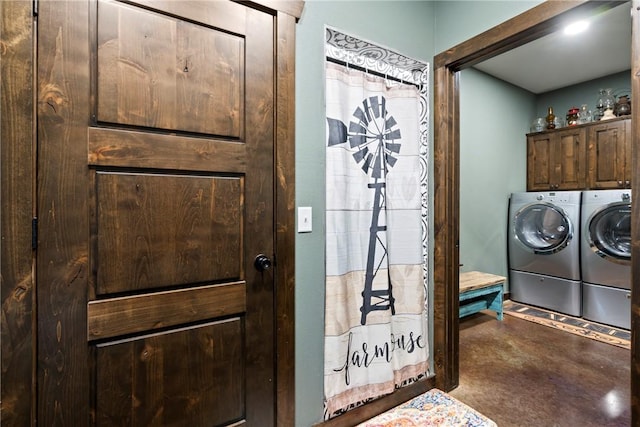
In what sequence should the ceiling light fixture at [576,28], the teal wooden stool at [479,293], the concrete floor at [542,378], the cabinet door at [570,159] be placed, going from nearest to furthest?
1. the concrete floor at [542,378]
2. the ceiling light fixture at [576,28]
3. the teal wooden stool at [479,293]
4. the cabinet door at [570,159]

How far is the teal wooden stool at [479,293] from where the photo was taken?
9.90ft

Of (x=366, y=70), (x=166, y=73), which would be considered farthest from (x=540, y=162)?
(x=166, y=73)

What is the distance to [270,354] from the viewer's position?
144 cm

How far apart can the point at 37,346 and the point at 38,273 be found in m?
0.24

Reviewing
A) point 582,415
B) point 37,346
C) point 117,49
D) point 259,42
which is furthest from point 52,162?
point 582,415

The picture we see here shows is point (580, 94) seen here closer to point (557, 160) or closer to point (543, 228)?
point (557, 160)

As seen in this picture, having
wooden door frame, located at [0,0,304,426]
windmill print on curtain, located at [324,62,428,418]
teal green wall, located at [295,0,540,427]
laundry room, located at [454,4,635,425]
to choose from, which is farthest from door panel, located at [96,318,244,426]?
laundry room, located at [454,4,635,425]

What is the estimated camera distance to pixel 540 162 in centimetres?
406

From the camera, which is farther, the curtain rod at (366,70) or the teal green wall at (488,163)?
the teal green wall at (488,163)

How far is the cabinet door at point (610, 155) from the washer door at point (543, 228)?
0.56m

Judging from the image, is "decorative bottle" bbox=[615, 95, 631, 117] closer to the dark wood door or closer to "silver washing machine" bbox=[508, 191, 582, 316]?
"silver washing machine" bbox=[508, 191, 582, 316]

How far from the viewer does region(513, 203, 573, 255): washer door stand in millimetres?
3457

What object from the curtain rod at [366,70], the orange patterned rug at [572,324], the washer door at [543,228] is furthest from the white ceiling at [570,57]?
the orange patterned rug at [572,324]

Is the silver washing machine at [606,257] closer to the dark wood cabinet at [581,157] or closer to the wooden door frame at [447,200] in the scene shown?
the dark wood cabinet at [581,157]
